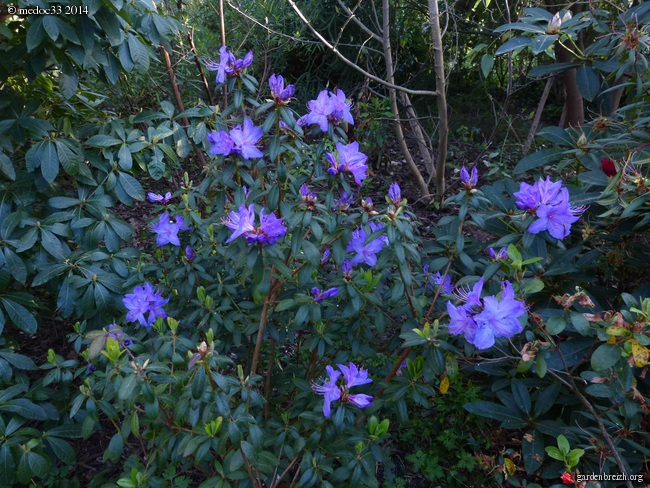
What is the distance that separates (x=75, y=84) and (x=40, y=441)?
1243 mm

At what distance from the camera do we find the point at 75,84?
6.55 ft

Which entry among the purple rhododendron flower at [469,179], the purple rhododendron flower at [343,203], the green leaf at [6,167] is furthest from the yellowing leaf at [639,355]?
the green leaf at [6,167]

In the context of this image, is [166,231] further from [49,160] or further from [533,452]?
[533,452]

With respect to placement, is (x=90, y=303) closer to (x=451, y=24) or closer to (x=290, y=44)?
(x=290, y=44)

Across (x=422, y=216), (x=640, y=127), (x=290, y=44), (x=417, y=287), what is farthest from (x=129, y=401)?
(x=290, y=44)

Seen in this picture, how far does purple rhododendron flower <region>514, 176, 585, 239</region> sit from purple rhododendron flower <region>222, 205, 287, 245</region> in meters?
0.60

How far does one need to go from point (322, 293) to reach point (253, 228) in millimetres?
345

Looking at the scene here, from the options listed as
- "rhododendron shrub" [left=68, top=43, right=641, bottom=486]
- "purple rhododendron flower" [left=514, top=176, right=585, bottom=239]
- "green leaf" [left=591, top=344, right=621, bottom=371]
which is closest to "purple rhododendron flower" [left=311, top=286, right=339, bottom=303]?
"rhododendron shrub" [left=68, top=43, right=641, bottom=486]

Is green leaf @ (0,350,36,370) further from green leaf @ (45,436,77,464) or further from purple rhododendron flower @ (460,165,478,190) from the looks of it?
purple rhododendron flower @ (460,165,478,190)

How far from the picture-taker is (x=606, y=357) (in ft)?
4.10

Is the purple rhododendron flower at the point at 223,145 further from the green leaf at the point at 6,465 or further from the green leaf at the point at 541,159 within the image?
the green leaf at the point at 6,465

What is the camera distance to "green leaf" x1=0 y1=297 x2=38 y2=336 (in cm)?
190

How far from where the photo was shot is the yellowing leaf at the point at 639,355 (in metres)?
1.20

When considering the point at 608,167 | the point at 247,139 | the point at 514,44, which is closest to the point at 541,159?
the point at 608,167
